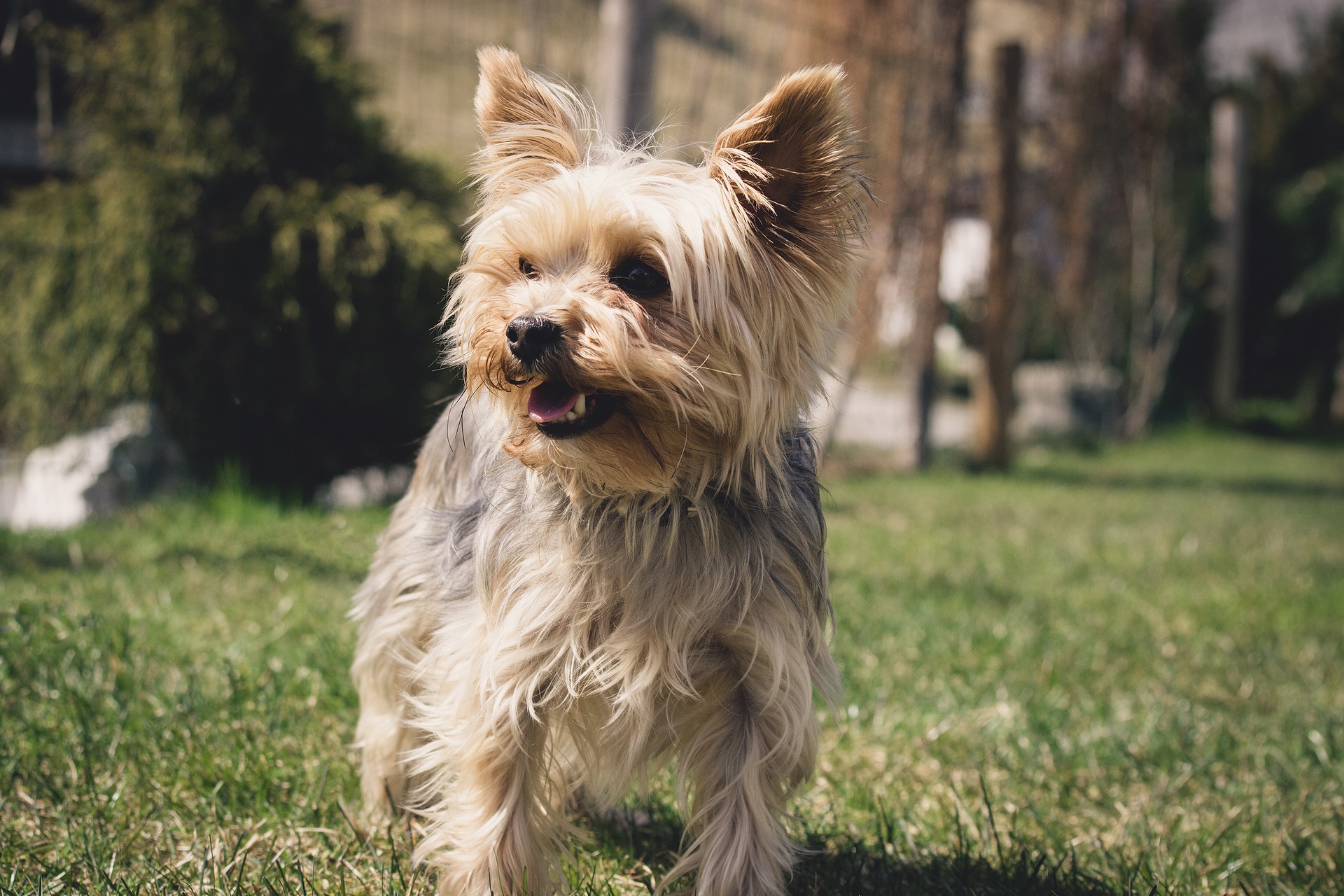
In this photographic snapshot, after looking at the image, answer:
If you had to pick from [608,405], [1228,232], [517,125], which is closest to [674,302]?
[608,405]

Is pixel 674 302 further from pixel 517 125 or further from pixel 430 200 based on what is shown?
pixel 430 200

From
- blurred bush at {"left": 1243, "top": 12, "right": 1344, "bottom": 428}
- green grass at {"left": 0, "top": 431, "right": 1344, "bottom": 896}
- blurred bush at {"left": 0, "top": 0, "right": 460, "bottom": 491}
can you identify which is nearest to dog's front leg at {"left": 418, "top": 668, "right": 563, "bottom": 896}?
green grass at {"left": 0, "top": 431, "right": 1344, "bottom": 896}

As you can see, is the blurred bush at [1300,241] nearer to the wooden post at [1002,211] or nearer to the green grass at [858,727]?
the wooden post at [1002,211]

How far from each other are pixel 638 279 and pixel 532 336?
0.33m

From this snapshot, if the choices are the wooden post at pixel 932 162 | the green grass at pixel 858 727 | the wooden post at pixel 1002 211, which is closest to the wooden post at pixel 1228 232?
the wooden post at pixel 1002 211

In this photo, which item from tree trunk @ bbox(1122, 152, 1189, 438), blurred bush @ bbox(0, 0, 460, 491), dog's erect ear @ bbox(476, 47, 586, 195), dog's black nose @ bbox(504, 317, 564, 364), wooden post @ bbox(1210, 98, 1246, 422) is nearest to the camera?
dog's black nose @ bbox(504, 317, 564, 364)

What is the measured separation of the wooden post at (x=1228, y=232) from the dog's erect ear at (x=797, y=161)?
16.2 m

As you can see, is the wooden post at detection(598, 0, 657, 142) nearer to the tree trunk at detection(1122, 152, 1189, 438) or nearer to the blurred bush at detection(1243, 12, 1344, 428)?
the tree trunk at detection(1122, 152, 1189, 438)

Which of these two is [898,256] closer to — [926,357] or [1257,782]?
[926,357]

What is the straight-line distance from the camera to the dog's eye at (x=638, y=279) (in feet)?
8.05

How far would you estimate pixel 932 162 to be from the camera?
400 inches

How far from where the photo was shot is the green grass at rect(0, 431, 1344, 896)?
2.64 meters

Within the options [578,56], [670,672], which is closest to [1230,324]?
[578,56]

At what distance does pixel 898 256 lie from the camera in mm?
10594
